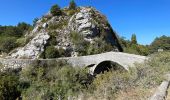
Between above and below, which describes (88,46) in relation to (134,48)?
below

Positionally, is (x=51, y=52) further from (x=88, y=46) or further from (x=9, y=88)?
(x=9, y=88)

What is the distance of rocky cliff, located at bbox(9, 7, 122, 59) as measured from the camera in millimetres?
39219

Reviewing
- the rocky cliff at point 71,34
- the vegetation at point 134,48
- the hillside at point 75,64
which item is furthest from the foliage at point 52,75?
the vegetation at point 134,48

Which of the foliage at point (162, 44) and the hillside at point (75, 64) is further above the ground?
the foliage at point (162, 44)

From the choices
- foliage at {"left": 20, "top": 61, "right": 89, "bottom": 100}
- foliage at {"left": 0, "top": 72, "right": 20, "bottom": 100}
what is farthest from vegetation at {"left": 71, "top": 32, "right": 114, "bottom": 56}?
foliage at {"left": 0, "top": 72, "right": 20, "bottom": 100}

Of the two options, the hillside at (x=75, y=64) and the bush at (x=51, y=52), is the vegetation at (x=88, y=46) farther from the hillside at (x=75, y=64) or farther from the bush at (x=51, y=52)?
the bush at (x=51, y=52)

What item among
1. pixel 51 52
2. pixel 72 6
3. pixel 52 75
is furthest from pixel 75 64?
pixel 72 6

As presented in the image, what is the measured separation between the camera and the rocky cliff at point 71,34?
3922 cm

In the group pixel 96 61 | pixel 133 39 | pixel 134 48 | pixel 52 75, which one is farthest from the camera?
Answer: pixel 133 39

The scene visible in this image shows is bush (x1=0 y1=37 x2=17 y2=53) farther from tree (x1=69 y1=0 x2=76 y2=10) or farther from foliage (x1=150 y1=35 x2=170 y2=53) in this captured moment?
foliage (x1=150 y1=35 x2=170 y2=53)

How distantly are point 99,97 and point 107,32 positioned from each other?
35.2m

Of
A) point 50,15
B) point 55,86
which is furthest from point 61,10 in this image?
point 55,86

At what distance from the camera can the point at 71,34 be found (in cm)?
4238

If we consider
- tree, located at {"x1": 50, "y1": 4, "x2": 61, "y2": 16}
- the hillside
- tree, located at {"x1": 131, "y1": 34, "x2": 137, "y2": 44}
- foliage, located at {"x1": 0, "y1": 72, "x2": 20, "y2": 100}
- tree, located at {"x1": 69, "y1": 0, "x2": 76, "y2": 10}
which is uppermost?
tree, located at {"x1": 69, "y1": 0, "x2": 76, "y2": 10}
